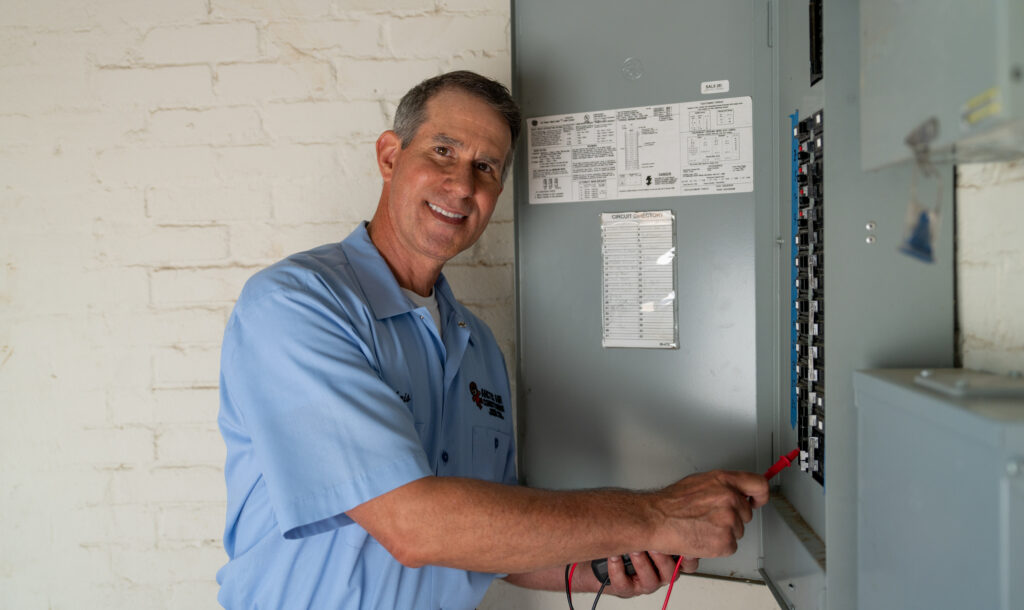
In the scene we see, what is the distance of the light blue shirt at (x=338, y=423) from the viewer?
82 centimetres

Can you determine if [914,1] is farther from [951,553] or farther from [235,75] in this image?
[235,75]

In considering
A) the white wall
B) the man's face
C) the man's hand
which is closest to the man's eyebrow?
the man's face

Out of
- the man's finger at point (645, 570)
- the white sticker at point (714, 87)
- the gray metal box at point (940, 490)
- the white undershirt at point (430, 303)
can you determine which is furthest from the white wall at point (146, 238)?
the gray metal box at point (940, 490)

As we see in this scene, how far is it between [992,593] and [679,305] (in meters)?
0.68

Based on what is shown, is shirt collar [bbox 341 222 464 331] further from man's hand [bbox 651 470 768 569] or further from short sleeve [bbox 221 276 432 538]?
man's hand [bbox 651 470 768 569]

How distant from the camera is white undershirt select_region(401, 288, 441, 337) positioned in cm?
119

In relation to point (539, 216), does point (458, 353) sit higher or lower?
lower

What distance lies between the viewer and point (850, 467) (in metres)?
0.72

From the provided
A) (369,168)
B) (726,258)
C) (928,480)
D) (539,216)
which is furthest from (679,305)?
(369,168)

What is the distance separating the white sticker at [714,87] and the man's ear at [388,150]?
1.77 feet

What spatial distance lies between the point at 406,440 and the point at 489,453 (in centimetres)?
40

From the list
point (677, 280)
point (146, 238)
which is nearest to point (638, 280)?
point (677, 280)

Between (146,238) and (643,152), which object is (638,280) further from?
(146,238)

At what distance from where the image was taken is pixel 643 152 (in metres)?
1.12
